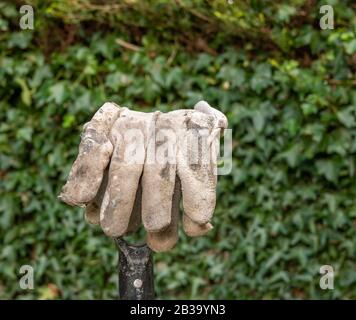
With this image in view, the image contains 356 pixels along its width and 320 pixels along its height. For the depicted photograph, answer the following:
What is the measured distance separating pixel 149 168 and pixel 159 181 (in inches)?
1.8

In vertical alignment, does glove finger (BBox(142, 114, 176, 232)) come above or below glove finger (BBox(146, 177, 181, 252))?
above

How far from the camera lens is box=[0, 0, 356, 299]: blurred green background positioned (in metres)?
3.74

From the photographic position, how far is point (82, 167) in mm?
1958

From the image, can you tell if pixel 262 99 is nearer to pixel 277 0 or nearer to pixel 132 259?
pixel 277 0

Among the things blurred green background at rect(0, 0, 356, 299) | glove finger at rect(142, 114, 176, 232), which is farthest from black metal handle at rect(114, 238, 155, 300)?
blurred green background at rect(0, 0, 356, 299)

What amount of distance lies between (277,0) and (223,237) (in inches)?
50.2

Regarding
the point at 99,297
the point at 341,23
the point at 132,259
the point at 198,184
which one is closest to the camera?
the point at 198,184

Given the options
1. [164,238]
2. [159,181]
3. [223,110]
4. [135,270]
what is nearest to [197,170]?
[159,181]

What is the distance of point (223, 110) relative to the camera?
3824 millimetres

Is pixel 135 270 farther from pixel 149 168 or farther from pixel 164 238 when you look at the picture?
pixel 149 168

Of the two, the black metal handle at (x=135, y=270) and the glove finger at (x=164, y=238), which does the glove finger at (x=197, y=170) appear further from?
the black metal handle at (x=135, y=270)

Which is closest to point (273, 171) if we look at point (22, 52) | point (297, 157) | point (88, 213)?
point (297, 157)

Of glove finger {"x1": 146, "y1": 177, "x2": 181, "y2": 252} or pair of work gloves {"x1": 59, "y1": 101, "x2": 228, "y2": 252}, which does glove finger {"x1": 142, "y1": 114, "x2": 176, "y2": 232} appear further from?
glove finger {"x1": 146, "y1": 177, "x2": 181, "y2": 252}

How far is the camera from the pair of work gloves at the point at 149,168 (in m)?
1.96
